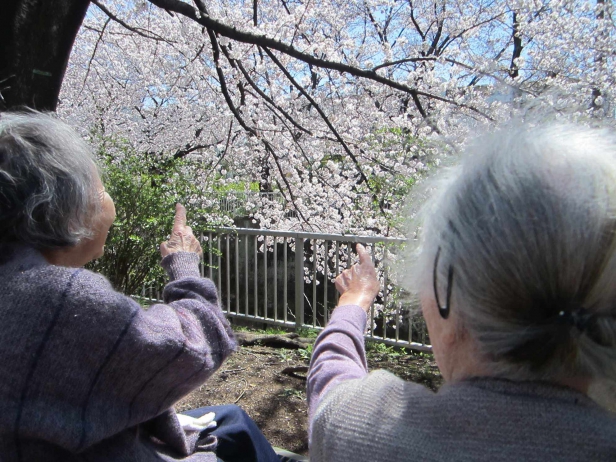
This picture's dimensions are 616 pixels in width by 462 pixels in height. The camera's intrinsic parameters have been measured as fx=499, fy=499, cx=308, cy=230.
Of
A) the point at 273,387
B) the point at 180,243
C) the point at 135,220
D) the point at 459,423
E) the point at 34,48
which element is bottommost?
the point at 273,387

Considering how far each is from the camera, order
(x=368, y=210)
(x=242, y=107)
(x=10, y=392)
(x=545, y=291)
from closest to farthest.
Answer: (x=545, y=291), (x=10, y=392), (x=242, y=107), (x=368, y=210)

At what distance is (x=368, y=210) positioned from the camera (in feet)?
18.3

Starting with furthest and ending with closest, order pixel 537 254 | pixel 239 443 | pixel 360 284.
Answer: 1. pixel 239 443
2. pixel 360 284
3. pixel 537 254

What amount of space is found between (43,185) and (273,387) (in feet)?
8.29

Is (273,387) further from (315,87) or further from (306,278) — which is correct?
(315,87)

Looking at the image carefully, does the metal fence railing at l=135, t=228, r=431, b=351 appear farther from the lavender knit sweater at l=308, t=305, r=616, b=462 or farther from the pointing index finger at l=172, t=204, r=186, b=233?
the lavender knit sweater at l=308, t=305, r=616, b=462

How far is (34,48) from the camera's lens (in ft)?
6.63

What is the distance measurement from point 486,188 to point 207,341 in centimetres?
75

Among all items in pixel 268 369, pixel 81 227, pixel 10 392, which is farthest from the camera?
pixel 268 369

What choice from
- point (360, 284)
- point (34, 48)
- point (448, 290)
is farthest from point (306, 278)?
point (448, 290)

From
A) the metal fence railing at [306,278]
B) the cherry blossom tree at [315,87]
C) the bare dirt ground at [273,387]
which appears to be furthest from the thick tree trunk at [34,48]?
the metal fence railing at [306,278]

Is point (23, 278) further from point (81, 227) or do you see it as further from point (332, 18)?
point (332, 18)

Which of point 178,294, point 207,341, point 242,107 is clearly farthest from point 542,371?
point 242,107

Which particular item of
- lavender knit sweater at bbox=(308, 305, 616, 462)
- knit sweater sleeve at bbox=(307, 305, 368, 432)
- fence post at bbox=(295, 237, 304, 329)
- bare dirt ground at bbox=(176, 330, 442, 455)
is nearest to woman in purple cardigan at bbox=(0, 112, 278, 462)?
knit sweater sleeve at bbox=(307, 305, 368, 432)
